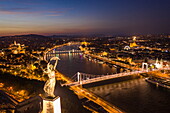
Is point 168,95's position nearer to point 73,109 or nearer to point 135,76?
point 135,76

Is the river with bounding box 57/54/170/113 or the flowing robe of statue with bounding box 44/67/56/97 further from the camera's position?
the river with bounding box 57/54/170/113

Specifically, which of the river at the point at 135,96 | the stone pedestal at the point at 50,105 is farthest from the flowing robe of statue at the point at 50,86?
the river at the point at 135,96

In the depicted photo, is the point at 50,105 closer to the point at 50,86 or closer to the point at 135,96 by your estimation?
the point at 50,86

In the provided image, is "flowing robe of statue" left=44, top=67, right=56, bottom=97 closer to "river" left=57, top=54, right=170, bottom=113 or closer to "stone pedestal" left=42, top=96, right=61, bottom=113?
"stone pedestal" left=42, top=96, right=61, bottom=113

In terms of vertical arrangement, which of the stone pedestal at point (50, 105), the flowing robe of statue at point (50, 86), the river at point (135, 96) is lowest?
the river at point (135, 96)

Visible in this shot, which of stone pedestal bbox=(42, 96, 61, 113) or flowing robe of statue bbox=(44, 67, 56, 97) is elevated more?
flowing robe of statue bbox=(44, 67, 56, 97)

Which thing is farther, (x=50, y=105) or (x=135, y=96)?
(x=135, y=96)

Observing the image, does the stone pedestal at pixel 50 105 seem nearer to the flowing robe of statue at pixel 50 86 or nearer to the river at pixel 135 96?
the flowing robe of statue at pixel 50 86

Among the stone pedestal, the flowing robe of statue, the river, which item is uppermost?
the flowing robe of statue

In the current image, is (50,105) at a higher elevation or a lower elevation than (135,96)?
higher

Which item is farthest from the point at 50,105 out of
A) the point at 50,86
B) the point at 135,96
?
the point at 135,96

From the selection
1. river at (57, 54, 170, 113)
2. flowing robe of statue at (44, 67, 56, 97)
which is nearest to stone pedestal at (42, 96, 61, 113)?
flowing robe of statue at (44, 67, 56, 97)
